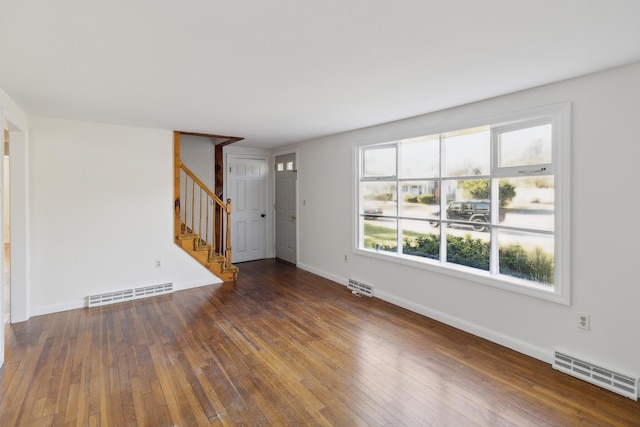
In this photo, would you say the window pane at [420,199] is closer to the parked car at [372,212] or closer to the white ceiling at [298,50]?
the parked car at [372,212]

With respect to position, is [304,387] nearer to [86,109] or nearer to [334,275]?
[334,275]

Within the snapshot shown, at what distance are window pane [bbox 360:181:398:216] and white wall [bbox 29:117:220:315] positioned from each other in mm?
2813

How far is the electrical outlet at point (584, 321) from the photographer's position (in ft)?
8.50

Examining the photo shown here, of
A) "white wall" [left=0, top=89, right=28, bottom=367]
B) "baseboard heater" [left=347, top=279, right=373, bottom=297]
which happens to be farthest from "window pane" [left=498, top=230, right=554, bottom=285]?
"white wall" [left=0, top=89, right=28, bottom=367]

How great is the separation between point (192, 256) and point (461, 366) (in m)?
3.93

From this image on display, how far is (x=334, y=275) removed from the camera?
211 inches

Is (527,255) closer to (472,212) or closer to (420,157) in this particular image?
A: (472,212)

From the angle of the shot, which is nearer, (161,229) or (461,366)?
(461,366)

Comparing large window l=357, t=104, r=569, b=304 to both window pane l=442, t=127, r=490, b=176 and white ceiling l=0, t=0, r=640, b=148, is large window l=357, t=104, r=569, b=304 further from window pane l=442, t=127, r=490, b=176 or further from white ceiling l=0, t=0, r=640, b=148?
white ceiling l=0, t=0, r=640, b=148

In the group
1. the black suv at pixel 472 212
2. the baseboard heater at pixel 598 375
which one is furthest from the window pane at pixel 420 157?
the baseboard heater at pixel 598 375

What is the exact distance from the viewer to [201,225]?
19.6ft

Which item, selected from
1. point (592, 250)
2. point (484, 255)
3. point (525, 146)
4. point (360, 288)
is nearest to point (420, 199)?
point (484, 255)

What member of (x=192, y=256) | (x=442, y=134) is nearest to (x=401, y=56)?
(x=442, y=134)

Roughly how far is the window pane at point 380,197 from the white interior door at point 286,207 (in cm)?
183
